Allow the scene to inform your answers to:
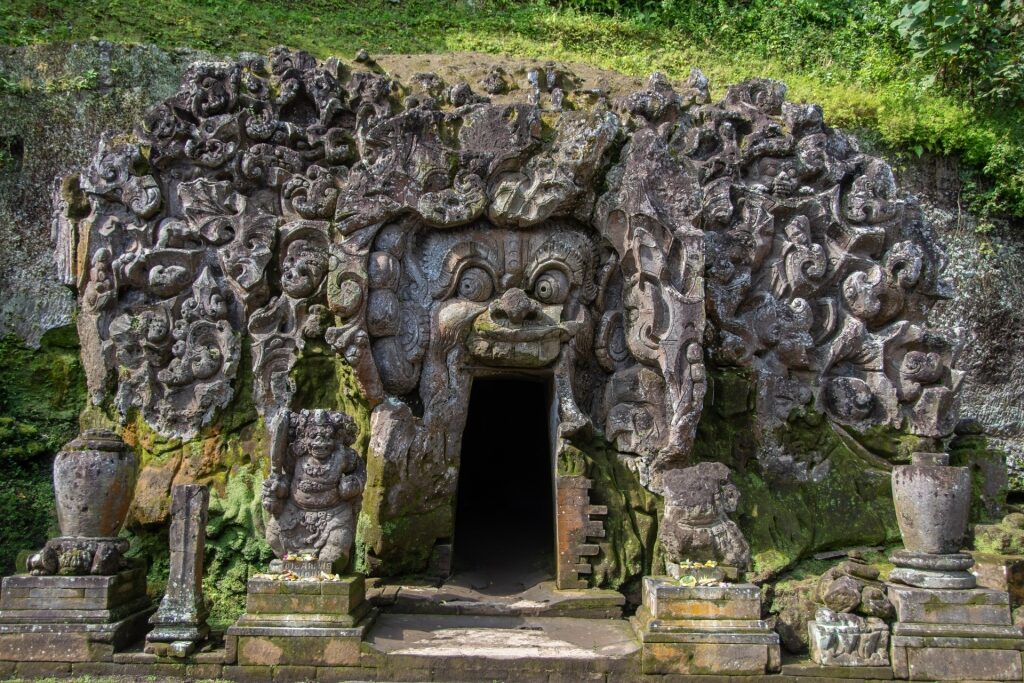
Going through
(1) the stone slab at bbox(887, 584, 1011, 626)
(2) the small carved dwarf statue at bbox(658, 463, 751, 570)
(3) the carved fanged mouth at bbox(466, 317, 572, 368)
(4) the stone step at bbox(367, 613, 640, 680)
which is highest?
(3) the carved fanged mouth at bbox(466, 317, 572, 368)

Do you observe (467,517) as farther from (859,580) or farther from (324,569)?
(859,580)

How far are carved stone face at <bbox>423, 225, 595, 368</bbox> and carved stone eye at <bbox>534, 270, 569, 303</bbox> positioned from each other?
1 centimetres

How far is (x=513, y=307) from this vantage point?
8.95 metres

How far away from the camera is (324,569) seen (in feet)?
23.8

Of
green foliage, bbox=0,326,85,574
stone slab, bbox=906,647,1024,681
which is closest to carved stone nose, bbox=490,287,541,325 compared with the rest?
stone slab, bbox=906,647,1024,681

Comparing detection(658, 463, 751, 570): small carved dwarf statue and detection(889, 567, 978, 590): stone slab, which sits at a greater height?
detection(658, 463, 751, 570): small carved dwarf statue

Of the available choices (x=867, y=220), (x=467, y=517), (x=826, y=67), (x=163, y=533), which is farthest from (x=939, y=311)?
(x=163, y=533)

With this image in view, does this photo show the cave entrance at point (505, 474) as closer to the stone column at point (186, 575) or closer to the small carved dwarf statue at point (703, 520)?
the small carved dwarf statue at point (703, 520)

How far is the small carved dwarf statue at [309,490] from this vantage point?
739cm

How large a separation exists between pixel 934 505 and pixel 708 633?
2.30 m

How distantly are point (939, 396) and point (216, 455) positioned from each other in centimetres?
795

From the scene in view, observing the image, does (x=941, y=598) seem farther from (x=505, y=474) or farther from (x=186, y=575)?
(x=505, y=474)

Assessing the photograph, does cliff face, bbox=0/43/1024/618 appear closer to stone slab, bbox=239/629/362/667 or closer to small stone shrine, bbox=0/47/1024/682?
small stone shrine, bbox=0/47/1024/682

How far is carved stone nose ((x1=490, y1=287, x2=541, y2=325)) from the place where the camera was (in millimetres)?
8969
